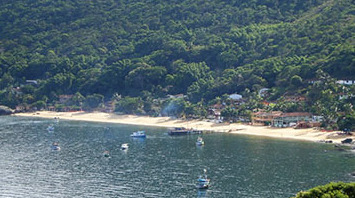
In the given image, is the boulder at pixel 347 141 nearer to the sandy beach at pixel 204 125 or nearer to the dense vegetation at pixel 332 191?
the sandy beach at pixel 204 125

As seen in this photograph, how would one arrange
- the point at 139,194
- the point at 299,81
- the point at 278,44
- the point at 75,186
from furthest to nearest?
the point at 278,44, the point at 299,81, the point at 75,186, the point at 139,194

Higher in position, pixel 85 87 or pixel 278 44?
pixel 278 44

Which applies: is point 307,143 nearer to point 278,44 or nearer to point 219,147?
point 219,147

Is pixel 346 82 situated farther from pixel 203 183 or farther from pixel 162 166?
pixel 203 183

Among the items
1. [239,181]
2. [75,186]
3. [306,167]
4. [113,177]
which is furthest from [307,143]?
[75,186]

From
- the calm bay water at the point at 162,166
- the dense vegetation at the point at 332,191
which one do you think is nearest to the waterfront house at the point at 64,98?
the calm bay water at the point at 162,166

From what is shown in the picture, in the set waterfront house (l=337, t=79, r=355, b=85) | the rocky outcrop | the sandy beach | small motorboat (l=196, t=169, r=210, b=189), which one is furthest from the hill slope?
small motorboat (l=196, t=169, r=210, b=189)

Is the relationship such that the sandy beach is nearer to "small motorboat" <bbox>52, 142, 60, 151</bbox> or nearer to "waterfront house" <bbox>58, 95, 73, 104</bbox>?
"waterfront house" <bbox>58, 95, 73, 104</bbox>
